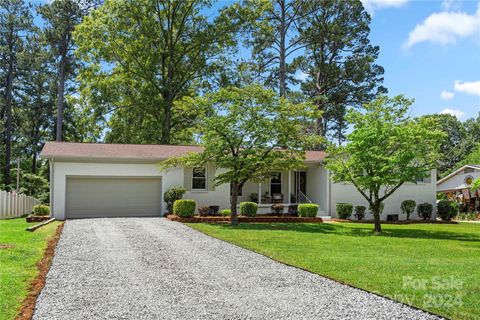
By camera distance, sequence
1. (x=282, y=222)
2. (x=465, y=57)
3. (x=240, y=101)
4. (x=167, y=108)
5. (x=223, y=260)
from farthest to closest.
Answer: (x=167, y=108), (x=282, y=222), (x=240, y=101), (x=465, y=57), (x=223, y=260)

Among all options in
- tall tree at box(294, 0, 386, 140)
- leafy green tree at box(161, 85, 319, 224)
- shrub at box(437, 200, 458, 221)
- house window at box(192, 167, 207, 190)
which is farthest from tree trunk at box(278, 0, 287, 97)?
leafy green tree at box(161, 85, 319, 224)

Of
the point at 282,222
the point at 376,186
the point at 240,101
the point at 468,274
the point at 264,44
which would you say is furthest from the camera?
the point at 264,44

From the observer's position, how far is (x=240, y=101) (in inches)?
717

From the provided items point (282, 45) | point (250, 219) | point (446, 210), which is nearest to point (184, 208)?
point (250, 219)

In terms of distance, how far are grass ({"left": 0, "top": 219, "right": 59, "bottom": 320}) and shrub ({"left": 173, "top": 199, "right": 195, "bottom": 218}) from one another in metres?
5.31

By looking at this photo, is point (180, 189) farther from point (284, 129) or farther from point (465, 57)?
→ point (465, 57)

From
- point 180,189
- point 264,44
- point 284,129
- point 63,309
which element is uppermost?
point 264,44

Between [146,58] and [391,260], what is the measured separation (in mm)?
26675

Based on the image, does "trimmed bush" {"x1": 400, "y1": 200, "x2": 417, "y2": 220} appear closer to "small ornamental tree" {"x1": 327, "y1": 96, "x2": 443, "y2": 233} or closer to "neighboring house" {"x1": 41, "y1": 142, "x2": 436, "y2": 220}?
"neighboring house" {"x1": 41, "y1": 142, "x2": 436, "y2": 220}

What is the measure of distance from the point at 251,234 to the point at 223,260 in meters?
4.94

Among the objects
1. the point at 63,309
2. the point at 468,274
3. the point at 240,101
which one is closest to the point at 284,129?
the point at 240,101

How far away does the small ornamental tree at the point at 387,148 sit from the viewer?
16.5m

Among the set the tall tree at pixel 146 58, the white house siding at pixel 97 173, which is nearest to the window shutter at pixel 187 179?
the white house siding at pixel 97 173

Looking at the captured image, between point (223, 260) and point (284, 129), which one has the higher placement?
point (284, 129)
